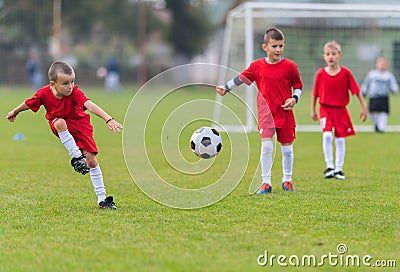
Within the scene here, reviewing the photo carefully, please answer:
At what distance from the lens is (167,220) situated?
5938 millimetres

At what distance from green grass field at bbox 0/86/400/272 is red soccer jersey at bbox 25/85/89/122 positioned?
0.88 m

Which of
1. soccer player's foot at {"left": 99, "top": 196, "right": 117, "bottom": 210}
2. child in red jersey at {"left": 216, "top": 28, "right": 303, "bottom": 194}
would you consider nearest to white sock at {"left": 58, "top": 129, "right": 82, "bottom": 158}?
soccer player's foot at {"left": 99, "top": 196, "right": 117, "bottom": 210}

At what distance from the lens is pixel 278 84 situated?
299 inches

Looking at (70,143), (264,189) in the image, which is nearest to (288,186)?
(264,189)

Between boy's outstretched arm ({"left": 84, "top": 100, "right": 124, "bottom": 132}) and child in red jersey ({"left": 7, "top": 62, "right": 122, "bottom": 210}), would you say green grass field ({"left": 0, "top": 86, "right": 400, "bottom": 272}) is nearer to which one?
child in red jersey ({"left": 7, "top": 62, "right": 122, "bottom": 210})

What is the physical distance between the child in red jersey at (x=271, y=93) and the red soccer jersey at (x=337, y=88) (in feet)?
5.38

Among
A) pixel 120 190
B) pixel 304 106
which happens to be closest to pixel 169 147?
pixel 120 190

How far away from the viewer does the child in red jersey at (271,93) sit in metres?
7.52

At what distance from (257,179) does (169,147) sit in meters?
1.22

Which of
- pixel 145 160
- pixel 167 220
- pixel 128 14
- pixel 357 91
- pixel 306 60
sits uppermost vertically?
pixel 128 14

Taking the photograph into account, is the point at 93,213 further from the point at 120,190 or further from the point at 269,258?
the point at 269,258

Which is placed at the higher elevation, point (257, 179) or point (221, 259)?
point (257, 179)

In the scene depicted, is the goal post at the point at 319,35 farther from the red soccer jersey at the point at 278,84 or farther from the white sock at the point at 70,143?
the white sock at the point at 70,143

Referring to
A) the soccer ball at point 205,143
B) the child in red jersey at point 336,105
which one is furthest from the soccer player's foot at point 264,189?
the child in red jersey at point 336,105
